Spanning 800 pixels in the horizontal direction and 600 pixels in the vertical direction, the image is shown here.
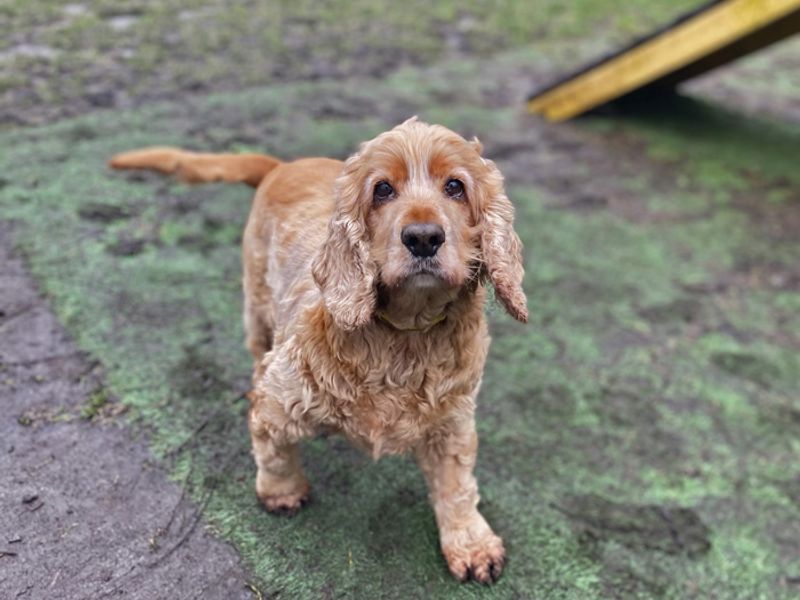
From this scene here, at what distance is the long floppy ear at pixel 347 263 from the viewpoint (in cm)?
212

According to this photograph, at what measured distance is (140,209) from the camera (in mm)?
4418

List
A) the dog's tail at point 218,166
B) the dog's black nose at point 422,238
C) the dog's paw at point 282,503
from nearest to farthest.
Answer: the dog's black nose at point 422,238 → the dog's paw at point 282,503 → the dog's tail at point 218,166

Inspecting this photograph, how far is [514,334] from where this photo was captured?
13.3 ft

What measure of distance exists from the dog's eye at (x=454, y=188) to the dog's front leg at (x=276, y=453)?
909 millimetres

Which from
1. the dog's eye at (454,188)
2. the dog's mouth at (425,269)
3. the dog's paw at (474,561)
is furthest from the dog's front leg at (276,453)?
the dog's eye at (454,188)

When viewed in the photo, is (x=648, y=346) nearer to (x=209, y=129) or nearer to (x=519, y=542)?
(x=519, y=542)

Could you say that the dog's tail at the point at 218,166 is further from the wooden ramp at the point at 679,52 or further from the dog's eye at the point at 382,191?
the wooden ramp at the point at 679,52

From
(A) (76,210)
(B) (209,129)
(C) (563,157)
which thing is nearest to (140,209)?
(A) (76,210)

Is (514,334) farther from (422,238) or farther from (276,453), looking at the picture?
(422,238)

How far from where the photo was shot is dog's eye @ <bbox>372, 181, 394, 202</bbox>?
7.13 feet

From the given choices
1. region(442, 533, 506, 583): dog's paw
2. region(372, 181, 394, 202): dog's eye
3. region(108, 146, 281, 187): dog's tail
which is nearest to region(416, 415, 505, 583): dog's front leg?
region(442, 533, 506, 583): dog's paw

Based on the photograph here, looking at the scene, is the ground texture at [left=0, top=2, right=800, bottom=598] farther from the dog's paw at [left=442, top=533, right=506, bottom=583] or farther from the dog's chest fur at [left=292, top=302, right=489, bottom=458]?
the dog's chest fur at [left=292, top=302, right=489, bottom=458]

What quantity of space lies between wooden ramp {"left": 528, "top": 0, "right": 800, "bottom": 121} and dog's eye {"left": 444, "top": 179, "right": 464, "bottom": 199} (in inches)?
178

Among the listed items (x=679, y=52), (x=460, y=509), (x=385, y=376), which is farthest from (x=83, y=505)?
(x=679, y=52)
